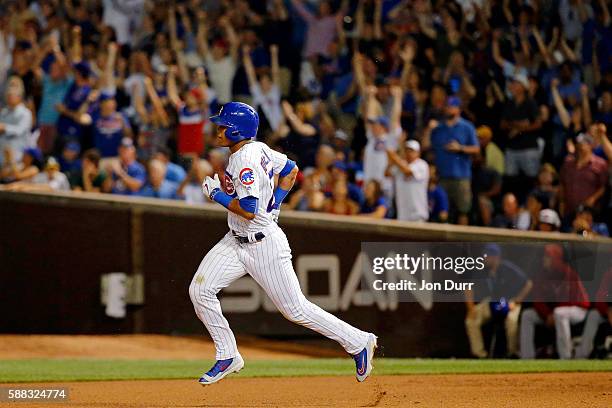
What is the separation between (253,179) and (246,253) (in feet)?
2.01

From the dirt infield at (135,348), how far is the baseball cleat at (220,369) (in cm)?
512

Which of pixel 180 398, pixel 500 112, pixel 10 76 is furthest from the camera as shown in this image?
pixel 10 76

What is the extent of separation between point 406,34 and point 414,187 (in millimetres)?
3285

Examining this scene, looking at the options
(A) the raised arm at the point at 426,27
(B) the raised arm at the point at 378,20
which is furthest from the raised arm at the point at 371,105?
(B) the raised arm at the point at 378,20

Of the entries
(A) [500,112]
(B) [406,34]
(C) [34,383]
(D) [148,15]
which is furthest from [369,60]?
(C) [34,383]

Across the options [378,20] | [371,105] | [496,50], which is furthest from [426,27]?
[371,105]

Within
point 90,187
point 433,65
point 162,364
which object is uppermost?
point 433,65

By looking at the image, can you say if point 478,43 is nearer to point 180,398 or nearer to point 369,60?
point 369,60

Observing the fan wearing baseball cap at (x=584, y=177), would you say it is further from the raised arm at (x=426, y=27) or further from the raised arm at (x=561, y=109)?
the raised arm at (x=426, y=27)

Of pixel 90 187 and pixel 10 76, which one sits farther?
pixel 10 76

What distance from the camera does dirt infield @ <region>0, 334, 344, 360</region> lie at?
45.2ft

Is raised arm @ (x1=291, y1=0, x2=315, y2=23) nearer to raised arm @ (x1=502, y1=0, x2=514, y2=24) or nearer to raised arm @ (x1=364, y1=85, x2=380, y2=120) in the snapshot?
raised arm @ (x1=364, y1=85, x2=380, y2=120)

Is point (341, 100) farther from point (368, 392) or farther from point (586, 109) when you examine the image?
point (368, 392)

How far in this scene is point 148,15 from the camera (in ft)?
61.3
